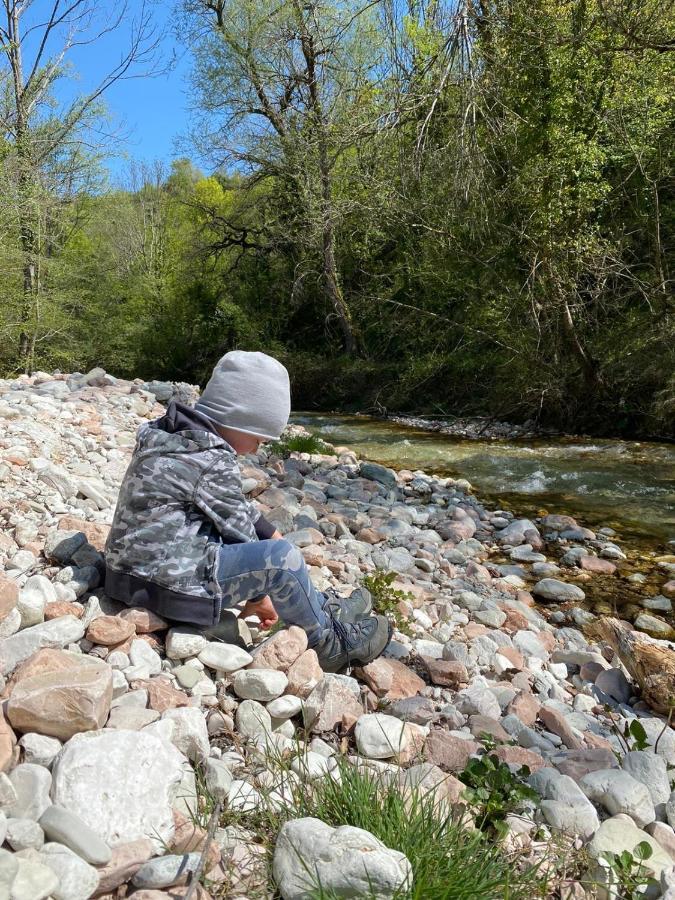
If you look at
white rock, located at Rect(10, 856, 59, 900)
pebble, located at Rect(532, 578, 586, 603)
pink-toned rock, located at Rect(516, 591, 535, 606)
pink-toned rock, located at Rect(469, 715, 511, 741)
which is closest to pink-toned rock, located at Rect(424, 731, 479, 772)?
pink-toned rock, located at Rect(469, 715, 511, 741)

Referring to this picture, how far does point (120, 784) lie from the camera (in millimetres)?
1563

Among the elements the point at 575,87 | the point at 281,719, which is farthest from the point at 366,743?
the point at 575,87

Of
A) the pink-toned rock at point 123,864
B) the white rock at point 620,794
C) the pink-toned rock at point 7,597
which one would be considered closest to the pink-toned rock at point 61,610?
the pink-toned rock at point 7,597

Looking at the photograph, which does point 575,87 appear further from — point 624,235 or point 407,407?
point 407,407

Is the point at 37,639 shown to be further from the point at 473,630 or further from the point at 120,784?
the point at 473,630

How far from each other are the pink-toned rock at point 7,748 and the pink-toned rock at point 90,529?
119 centimetres

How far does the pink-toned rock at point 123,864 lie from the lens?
139cm

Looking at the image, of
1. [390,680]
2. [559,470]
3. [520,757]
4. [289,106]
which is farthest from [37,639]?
[289,106]

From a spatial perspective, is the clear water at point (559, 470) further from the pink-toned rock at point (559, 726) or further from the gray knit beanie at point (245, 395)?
the gray knit beanie at point (245, 395)

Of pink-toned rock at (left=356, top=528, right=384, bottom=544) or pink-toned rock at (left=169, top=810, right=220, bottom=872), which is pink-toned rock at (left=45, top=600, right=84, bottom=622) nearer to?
pink-toned rock at (left=169, top=810, right=220, bottom=872)

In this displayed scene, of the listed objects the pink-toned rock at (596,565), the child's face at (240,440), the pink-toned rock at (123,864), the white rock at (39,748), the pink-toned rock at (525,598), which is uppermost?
the child's face at (240,440)

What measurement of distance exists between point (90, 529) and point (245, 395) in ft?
3.37

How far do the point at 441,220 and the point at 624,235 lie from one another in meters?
2.64

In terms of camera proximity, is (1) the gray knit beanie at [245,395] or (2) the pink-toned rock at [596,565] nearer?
(1) the gray knit beanie at [245,395]
